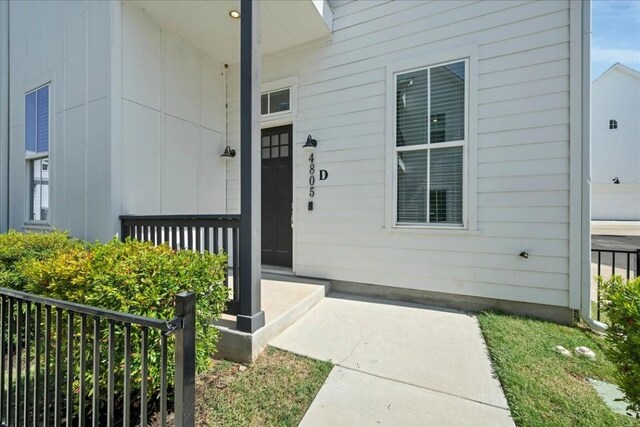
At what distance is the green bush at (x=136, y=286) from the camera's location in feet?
5.75

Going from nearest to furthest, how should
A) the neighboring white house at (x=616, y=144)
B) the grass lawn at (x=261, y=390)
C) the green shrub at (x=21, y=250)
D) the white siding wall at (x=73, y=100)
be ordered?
the grass lawn at (x=261, y=390) < the green shrub at (x=21, y=250) < the white siding wall at (x=73, y=100) < the neighboring white house at (x=616, y=144)

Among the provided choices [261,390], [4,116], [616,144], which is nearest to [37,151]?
[4,116]

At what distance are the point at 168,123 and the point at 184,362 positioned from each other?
396 cm

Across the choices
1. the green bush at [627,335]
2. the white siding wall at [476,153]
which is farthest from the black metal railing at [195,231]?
the green bush at [627,335]

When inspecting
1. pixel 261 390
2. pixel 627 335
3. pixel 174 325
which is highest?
pixel 174 325

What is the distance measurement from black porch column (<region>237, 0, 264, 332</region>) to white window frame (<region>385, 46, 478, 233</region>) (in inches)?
78.1

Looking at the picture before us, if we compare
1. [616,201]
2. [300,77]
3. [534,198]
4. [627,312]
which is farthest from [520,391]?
[616,201]

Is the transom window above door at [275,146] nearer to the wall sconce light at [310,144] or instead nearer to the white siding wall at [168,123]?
the wall sconce light at [310,144]

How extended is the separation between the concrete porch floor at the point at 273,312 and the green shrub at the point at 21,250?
2084 mm

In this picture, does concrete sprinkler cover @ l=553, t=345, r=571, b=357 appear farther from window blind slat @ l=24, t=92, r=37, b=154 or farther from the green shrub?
window blind slat @ l=24, t=92, r=37, b=154

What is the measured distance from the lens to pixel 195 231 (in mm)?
3154

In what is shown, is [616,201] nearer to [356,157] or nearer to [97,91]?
[356,157]

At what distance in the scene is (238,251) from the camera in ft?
9.19

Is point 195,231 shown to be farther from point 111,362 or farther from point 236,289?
point 111,362
